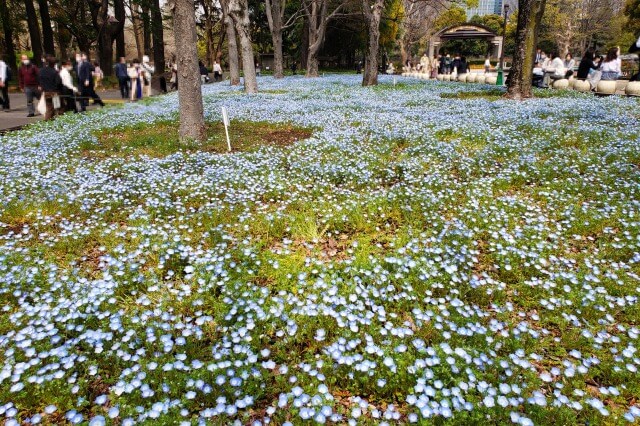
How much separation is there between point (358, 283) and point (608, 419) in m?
2.07

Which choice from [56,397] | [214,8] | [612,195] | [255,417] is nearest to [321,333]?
[255,417]

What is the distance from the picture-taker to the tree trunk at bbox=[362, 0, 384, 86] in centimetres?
2166

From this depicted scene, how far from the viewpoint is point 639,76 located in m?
17.0

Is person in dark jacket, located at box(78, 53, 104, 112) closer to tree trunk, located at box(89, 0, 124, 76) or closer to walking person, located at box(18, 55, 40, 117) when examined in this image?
walking person, located at box(18, 55, 40, 117)

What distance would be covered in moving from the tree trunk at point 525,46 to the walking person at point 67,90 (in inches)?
649

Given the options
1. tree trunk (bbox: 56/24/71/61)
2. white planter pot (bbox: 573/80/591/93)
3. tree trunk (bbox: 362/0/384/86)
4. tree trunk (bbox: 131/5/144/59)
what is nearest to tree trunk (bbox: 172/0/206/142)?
tree trunk (bbox: 362/0/384/86)

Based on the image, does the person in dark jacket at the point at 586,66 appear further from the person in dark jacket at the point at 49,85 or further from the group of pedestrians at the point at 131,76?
the person in dark jacket at the point at 49,85

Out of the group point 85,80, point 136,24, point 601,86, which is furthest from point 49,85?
point 136,24

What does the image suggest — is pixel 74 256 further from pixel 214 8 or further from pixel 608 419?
pixel 214 8

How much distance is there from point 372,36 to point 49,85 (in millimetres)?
15597

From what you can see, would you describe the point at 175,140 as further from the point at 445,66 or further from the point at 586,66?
the point at 445,66

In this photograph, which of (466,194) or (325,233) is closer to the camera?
(325,233)

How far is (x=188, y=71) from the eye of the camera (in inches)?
355

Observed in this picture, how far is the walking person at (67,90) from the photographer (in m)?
14.7
